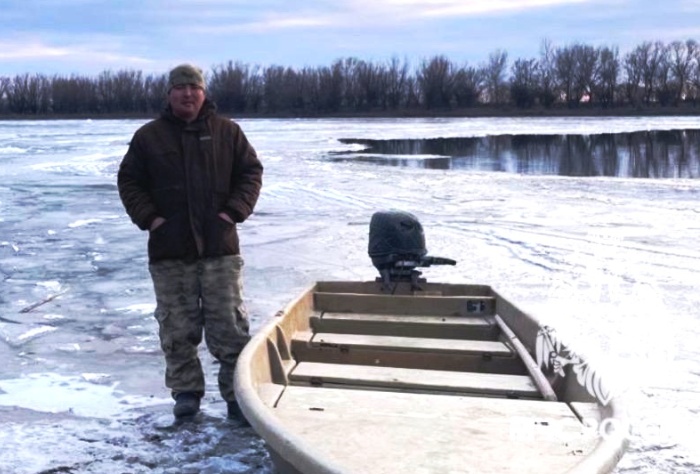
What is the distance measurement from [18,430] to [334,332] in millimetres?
1982

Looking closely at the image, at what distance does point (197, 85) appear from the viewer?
460cm

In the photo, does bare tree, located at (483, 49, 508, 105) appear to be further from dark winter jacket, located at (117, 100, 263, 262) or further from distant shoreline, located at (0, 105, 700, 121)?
dark winter jacket, located at (117, 100, 263, 262)

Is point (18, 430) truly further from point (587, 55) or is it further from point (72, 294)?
point (587, 55)

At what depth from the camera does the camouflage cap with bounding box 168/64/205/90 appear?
4555 millimetres

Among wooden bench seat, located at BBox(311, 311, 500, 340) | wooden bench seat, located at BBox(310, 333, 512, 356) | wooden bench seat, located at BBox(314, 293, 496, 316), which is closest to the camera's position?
wooden bench seat, located at BBox(310, 333, 512, 356)

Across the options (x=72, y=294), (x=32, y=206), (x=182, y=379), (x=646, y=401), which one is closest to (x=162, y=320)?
(x=182, y=379)

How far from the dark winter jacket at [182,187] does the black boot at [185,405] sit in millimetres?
761

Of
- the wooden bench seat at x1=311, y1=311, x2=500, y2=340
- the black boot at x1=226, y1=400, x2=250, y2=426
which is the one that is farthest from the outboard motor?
the black boot at x1=226, y1=400, x2=250, y2=426

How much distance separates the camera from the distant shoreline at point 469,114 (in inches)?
3393

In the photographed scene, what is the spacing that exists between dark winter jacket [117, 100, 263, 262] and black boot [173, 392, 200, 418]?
30.0 inches

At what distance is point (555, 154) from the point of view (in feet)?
96.1

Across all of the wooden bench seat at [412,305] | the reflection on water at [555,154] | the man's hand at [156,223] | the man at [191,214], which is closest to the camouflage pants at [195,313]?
the man at [191,214]

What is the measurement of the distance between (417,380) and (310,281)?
4280 millimetres

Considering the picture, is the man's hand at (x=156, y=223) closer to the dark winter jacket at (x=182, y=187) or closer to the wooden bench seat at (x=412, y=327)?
the dark winter jacket at (x=182, y=187)
